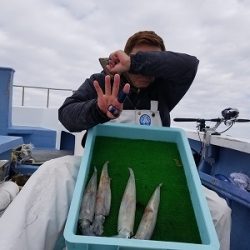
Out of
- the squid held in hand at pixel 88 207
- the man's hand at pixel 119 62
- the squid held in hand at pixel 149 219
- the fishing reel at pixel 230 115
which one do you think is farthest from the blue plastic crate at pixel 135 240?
the fishing reel at pixel 230 115

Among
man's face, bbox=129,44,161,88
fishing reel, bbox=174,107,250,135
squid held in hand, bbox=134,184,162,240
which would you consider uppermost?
man's face, bbox=129,44,161,88

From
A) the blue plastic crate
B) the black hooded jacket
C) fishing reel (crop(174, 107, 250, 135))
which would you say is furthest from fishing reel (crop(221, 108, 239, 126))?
the blue plastic crate

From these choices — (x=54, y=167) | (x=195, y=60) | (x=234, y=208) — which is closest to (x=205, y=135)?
(x=234, y=208)

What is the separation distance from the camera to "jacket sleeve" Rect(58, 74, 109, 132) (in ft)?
4.44

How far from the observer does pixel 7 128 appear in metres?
4.01

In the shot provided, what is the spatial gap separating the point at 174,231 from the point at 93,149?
485 millimetres

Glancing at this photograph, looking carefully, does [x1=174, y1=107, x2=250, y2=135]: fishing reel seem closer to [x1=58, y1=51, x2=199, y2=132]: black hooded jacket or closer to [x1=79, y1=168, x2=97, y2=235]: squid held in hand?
[x1=58, y1=51, x2=199, y2=132]: black hooded jacket

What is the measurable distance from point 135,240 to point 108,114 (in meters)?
0.54

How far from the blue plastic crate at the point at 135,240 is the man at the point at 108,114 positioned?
0.09 meters

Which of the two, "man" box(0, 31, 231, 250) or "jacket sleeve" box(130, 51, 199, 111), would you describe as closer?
"man" box(0, 31, 231, 250)

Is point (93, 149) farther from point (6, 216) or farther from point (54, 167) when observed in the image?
point (6, 216)

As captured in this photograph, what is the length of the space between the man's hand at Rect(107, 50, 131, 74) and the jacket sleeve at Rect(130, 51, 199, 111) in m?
0.03

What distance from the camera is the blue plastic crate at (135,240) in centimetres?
89

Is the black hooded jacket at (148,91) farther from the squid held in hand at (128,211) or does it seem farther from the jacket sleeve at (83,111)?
the squid held in hand at (128,211)
